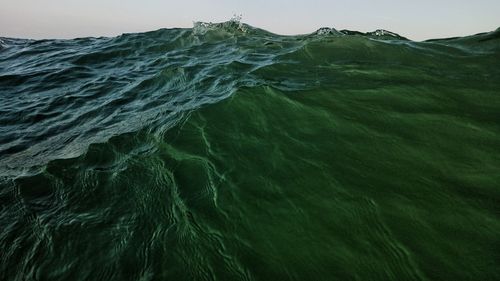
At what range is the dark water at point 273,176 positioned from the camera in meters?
2.70

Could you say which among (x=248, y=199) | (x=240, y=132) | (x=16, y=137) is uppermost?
(x=240, y=132)

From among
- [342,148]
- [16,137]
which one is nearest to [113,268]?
[342,148]

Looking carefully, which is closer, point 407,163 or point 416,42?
point 407,163

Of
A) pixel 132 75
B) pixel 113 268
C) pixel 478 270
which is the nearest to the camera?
pixel 478 270

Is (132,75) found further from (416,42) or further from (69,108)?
(416,42)

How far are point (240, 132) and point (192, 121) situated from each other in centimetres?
75

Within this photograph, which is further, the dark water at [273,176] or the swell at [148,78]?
the swell at [148,78]

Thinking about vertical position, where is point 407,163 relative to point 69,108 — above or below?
above

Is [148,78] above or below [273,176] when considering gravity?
above

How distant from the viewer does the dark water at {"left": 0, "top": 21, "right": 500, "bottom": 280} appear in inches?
106

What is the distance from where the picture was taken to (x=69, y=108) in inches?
250

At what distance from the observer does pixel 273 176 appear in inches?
137

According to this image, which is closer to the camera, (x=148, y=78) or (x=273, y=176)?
(x=273, y=176)

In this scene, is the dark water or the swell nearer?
the dark water
